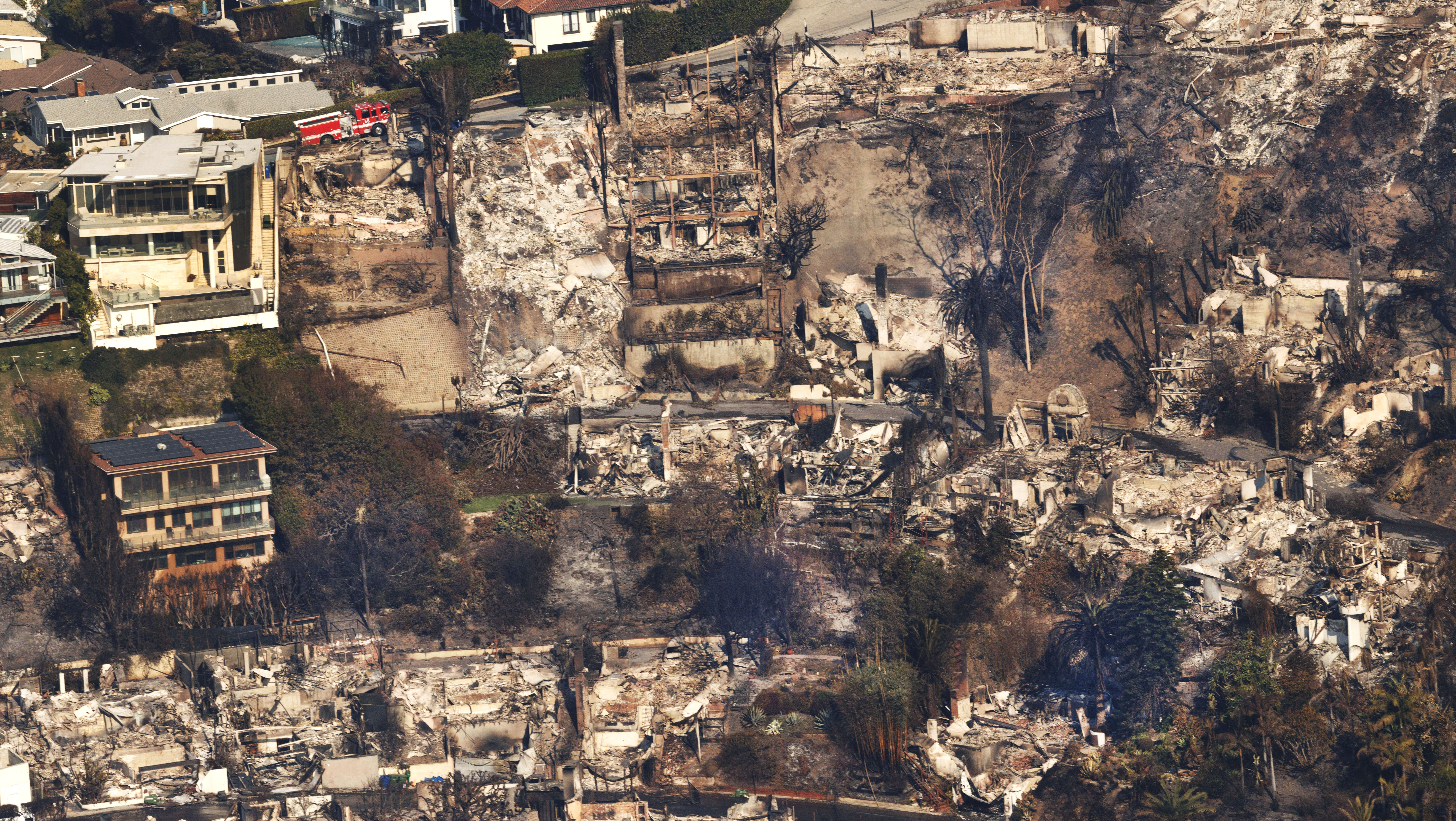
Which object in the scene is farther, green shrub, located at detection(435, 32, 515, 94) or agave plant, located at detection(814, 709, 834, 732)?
green shrub, located at detection(435, 32, 515, 94)

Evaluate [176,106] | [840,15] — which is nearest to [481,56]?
[176,106]

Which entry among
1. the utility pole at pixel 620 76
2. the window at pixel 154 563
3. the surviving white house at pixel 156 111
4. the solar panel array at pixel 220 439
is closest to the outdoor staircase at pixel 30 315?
the solar panel array at pixel 220 439

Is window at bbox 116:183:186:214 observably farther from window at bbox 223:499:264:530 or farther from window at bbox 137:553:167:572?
window at bbox 137:553:167:572

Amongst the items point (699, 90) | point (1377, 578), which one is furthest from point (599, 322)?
point (1377, 578)

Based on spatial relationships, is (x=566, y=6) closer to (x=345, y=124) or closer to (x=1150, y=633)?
(x=345, y=124)

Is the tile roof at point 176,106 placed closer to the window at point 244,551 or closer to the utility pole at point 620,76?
the utility pole at point 620,76

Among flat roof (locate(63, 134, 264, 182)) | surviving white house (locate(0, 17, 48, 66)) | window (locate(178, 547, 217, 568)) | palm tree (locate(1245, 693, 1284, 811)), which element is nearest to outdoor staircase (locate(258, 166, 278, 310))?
flat roof (locate(63, 134, 264, 182))
